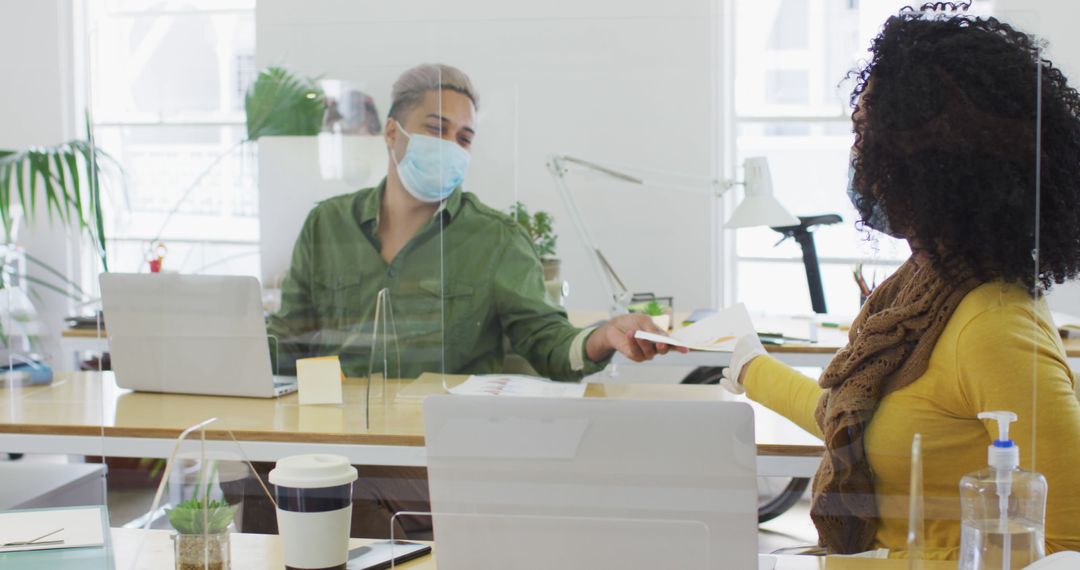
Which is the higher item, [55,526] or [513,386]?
[513,386]

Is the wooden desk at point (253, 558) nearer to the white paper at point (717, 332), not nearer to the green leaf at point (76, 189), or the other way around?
the white paper at point (717, 332)

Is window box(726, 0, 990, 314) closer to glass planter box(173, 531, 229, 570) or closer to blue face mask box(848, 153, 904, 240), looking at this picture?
blue face mask box(848, 153, 904, 240)

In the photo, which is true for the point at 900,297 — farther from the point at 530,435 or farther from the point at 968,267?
the point at 530,435

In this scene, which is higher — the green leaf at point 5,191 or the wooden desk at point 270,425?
the green leaf at point 5,191

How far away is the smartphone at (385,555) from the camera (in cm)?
124

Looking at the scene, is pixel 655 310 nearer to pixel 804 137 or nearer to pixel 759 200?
pixel 759 200

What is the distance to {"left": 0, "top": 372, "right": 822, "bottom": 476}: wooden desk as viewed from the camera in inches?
58.4

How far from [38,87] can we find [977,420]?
170 inches

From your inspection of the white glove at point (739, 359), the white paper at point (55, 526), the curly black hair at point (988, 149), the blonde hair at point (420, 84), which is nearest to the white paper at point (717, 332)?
the white glove at point (739, 359)

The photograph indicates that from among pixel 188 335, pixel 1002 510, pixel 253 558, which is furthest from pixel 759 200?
pixel 188 335

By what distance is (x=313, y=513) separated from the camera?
123 centimetres

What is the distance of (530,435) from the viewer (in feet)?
3.79

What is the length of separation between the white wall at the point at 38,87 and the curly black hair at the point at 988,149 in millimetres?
3437

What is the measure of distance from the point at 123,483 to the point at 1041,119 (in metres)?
1.46
